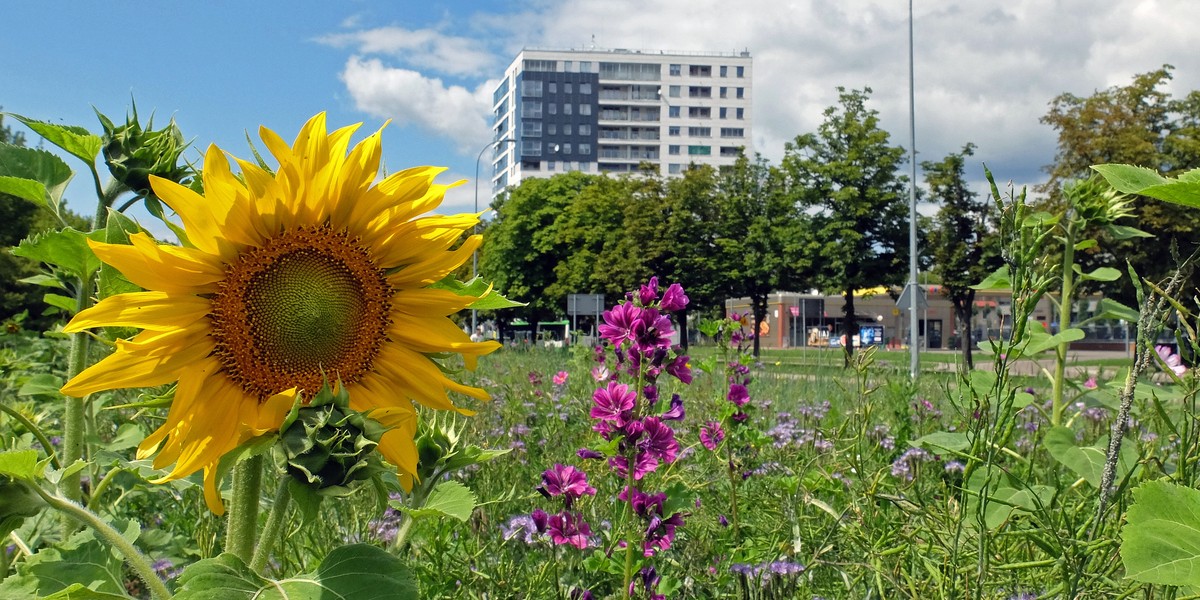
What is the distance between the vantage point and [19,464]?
105 cm

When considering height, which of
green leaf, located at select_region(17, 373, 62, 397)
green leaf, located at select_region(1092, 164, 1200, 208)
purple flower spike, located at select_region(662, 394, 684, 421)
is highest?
green leaf, located at select_region(1092, 164, 1200, 208)

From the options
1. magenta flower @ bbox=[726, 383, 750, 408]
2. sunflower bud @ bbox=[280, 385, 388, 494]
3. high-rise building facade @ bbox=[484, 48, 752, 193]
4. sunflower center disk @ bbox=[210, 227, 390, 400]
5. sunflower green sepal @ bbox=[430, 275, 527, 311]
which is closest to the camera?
sunflower bud @ bbox=[280, 385, 388, 494]

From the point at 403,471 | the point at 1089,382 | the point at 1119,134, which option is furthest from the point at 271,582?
the point at 1119,134

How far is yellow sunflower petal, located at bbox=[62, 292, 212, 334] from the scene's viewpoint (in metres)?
1.07

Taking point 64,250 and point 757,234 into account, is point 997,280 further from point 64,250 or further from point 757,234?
point 757,234

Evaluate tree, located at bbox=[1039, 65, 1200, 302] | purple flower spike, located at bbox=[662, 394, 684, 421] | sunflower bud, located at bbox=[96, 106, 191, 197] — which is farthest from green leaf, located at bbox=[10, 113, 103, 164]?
tree, located at bbox=[1039, 65, 1200, 302]

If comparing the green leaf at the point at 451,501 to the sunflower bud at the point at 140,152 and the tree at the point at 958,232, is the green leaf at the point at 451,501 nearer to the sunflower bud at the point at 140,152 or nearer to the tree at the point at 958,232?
the sunflower bud at the point at 140,152

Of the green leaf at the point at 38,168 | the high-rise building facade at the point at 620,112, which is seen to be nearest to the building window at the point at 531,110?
the high-rise building facade at the point at 620,112

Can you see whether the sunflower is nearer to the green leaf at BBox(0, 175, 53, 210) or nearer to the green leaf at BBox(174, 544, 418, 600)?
the green leaf at BBox(174, 544, 418, 600)

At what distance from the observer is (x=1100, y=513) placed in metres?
1.48

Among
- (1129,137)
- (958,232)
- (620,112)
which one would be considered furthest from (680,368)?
(620,112)

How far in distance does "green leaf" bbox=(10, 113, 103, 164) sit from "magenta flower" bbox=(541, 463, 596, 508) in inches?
71.6

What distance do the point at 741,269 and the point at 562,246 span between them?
17.4m

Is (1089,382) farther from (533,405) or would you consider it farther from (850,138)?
(850,138)
